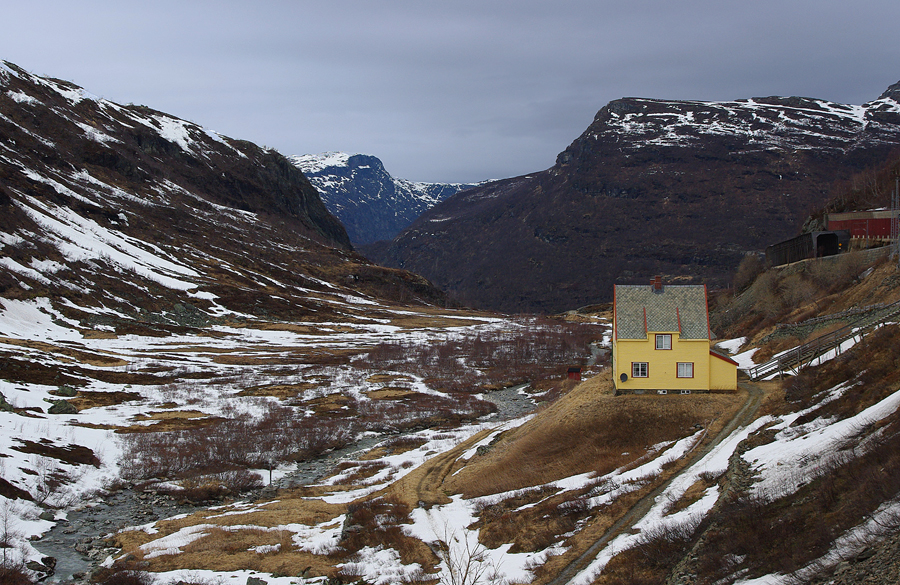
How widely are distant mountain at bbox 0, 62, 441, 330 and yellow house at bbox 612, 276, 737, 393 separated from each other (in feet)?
270

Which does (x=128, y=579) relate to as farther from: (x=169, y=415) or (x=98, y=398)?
(x=98, y=398)

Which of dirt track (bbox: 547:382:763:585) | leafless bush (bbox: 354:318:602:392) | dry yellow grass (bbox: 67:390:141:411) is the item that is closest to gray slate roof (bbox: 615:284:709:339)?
dirt track (bbox: 547:382:763:585)

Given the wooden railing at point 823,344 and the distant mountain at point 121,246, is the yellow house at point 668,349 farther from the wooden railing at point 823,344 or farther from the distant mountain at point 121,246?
the distant mountain at point 121,246

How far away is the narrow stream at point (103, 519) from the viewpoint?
27.8m

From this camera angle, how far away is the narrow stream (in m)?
27.8

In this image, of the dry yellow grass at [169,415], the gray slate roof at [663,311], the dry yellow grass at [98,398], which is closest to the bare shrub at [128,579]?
the gray slate roof at [663,311]

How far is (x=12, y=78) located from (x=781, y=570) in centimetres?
22907

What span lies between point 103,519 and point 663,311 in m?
35.8

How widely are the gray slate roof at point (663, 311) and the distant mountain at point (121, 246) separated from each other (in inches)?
3229

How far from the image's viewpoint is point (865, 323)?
3819cm

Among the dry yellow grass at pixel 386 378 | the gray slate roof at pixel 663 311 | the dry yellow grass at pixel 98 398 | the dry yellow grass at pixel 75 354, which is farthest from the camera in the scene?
the dry yellow grass at pixel 386 378

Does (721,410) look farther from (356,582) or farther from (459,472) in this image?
(356,582)

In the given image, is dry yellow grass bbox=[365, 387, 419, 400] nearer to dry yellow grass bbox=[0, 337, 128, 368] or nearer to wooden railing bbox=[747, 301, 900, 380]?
dry yellow grass bbox=[0, 337, 128, 368]

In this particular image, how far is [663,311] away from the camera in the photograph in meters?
41.6
